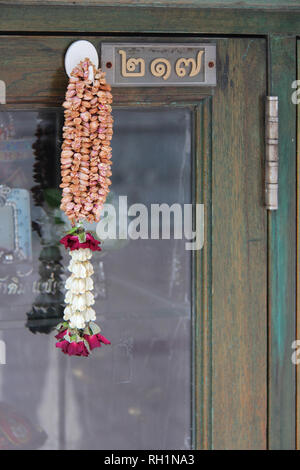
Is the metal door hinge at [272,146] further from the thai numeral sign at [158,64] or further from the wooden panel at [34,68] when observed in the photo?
the wooden panel at [34,68]

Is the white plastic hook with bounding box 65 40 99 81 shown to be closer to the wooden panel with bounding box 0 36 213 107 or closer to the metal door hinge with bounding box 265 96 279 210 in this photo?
the wooden panel with bounding box 0 36 213 107

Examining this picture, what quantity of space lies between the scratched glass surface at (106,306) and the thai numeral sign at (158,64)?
55 mm

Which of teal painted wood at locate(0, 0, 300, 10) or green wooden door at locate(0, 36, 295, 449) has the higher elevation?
teal painted wood at locate(0, 0, 300, 10)

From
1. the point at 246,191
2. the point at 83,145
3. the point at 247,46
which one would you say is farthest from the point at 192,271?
the point at 247,46

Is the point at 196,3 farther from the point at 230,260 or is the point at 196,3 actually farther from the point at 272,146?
the point at 230,260

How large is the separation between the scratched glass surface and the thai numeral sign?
55 mm

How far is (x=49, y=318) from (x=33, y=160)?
276mm

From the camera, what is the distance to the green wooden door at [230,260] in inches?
34.8

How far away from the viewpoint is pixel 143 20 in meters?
0.85

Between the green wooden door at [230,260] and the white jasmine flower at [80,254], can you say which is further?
the green wooden door at [230,260]

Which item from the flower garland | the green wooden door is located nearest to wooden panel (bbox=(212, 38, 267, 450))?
the green wooden door

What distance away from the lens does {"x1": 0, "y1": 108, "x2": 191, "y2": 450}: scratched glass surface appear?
2.87 feet

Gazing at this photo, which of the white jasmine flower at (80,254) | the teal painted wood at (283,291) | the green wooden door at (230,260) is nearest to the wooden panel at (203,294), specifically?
the green wooden door at (230,260)
